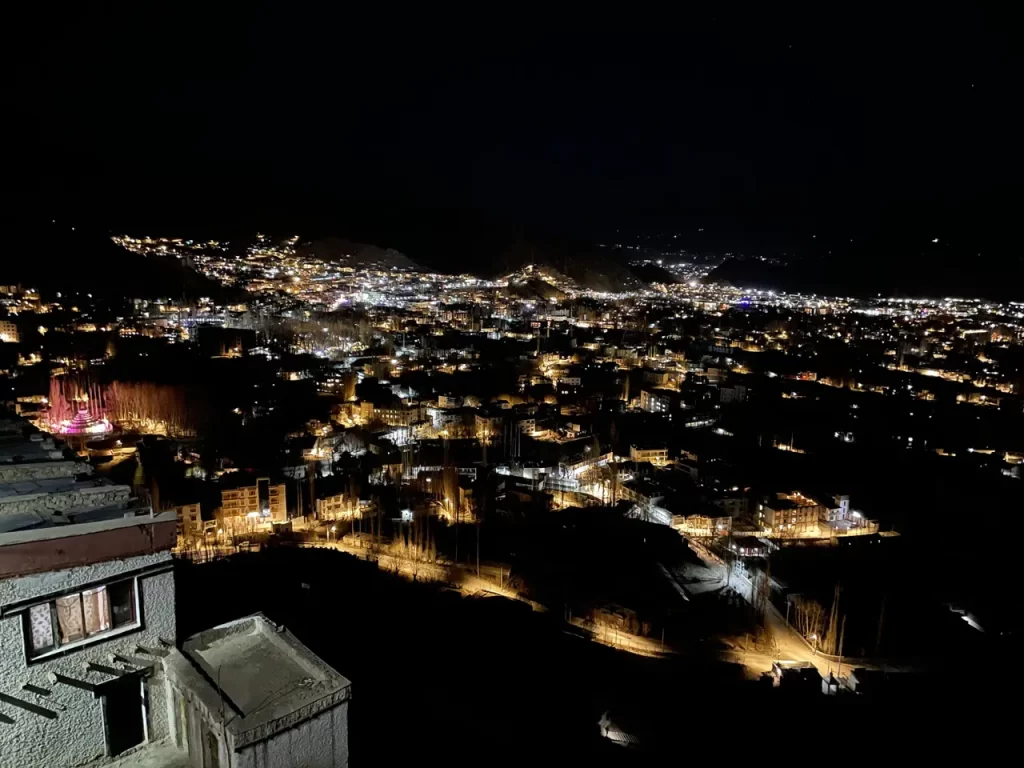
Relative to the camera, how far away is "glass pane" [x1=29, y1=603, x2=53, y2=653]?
131 centimetres

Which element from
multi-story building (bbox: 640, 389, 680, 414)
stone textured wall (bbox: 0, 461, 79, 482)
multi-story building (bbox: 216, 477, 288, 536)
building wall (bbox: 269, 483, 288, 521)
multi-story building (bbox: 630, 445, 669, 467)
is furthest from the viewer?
multi-story building (bbox: 640, 389, 680, 414)

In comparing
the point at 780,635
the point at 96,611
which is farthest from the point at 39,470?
the point at 780,635

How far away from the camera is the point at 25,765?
136 centimetres

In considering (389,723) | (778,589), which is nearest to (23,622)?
(389,723)

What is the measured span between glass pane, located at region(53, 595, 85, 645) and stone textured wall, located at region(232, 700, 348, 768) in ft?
1.44

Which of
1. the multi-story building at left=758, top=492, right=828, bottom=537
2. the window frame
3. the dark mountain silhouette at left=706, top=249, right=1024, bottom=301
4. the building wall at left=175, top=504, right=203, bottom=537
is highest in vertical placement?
the dark mountain silhouette at left=706, top=249, right=1024, bottom=301

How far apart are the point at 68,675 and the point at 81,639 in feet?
0.25

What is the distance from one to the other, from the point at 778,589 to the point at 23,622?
6518 mm

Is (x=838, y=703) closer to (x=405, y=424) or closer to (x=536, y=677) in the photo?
(x=536, y=677)

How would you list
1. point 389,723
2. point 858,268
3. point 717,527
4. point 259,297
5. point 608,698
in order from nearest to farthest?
point 389,723, point 608,698, point 717,527, point 259,297, point 858,268

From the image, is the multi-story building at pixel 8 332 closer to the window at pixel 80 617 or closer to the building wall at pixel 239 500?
the building wall at pixel 239 500

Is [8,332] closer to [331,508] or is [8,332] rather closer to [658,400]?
[331,508]

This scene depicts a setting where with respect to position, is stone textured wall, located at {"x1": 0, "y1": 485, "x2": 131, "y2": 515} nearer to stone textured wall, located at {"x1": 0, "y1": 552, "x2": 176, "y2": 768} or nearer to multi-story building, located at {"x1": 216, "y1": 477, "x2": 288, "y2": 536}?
stone textured wall, located at {"x1": 0, "y1": 552, "x2": 176, "y2": 768}

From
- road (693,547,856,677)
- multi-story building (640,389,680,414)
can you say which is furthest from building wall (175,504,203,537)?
multi-story building (640,389,680,414)
